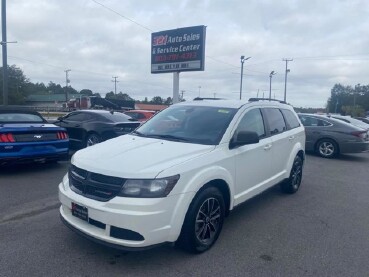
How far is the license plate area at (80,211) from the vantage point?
336 cm

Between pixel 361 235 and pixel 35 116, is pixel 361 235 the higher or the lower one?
the lower one

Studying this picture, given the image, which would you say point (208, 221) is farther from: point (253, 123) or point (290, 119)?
point (290, 119)

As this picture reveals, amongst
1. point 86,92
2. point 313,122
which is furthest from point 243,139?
point 86,92

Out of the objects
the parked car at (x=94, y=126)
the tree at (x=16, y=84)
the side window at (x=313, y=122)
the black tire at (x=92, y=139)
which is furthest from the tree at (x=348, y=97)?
the black tire at (x=92, y=139)

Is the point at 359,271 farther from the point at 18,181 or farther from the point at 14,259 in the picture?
the point at 18,181

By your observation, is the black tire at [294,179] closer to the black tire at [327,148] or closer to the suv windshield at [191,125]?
the suv windshield at [191,125]

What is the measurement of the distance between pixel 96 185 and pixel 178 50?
16240 millimetres

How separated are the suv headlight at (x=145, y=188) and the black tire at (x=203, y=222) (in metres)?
0.48

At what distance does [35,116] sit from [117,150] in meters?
5.59

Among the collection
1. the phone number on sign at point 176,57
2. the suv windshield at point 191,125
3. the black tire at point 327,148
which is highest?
the phone number on sign at point 176,57

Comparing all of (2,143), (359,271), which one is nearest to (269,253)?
(359,271)

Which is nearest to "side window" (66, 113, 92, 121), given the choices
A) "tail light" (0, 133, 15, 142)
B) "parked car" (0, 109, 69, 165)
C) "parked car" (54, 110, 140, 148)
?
"parked car" (54, 110, 140, 148)

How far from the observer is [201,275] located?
10.7ft

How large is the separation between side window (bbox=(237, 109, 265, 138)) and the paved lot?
4.39 ft
